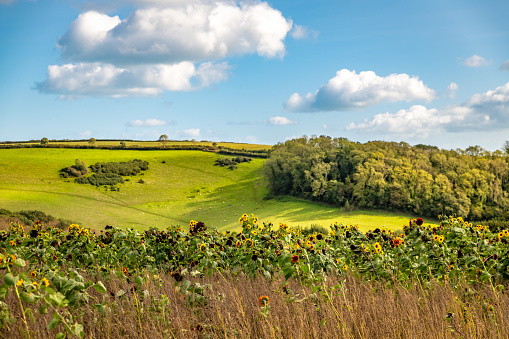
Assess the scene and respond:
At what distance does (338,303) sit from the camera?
4230 mm

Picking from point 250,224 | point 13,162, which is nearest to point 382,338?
point 250,224

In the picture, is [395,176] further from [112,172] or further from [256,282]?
[256,282]

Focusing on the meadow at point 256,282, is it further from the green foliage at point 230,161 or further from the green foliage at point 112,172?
the green foliage at point 230,161

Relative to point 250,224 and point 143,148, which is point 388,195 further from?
point 143,148

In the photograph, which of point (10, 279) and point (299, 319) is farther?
point (299, 319)

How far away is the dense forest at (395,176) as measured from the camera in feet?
156

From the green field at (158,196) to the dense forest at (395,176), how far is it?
7.52 feet

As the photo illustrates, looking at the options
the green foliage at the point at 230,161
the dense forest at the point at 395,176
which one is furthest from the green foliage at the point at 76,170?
the dense forest at the point at 395,176

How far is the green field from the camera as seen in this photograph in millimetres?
45219

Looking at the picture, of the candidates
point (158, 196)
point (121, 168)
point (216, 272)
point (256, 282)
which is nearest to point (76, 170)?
point (121, 168)

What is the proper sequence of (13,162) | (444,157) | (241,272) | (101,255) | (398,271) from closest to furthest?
(398,271)
(241,272)
(101,255)
(444,157)
(13,162)

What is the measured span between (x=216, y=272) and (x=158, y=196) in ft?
176

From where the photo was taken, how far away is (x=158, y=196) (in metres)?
58.1

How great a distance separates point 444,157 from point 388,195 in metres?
10.7
